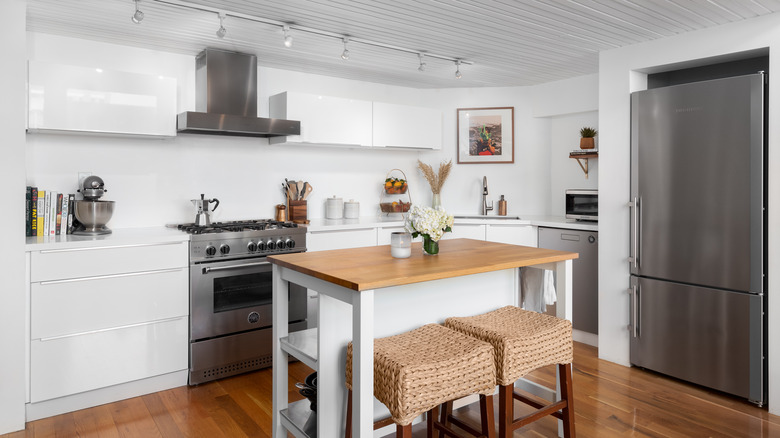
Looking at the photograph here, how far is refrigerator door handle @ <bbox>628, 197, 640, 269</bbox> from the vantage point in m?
3.61

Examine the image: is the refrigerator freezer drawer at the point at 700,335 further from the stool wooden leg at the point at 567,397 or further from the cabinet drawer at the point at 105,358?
the cabinet drawer at the point at 105,358

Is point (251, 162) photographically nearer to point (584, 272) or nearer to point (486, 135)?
point (486, 135)

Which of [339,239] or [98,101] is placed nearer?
[98,101]

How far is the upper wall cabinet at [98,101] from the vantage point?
307 centimetres

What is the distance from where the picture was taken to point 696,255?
10.9ft

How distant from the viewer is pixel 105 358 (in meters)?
3.09

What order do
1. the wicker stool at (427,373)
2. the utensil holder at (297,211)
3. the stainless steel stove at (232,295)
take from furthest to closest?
1. the utensil holder at (297,211)
2. the stainless steel stove at (232,295)
3. the wicker stool at (427,373)

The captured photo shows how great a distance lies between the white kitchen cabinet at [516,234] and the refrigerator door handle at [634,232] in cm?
99

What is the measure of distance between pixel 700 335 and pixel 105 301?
12.3 ft

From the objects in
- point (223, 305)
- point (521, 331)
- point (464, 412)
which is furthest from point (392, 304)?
point (223, 305)

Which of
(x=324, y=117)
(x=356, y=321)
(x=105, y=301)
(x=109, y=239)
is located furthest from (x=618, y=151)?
(x=105, y=301)

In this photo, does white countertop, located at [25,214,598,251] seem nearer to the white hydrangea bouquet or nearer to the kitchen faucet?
the kitchen faucet

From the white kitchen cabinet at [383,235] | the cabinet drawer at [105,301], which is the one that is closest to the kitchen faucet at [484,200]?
the white kitchen cabinet at [383,235]

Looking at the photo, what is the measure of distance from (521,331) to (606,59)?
98.5 inches
